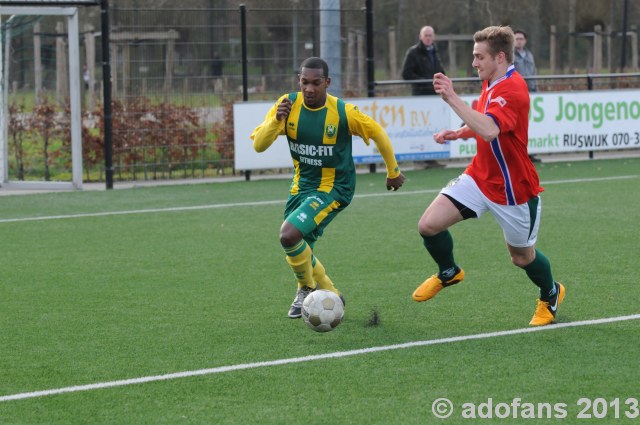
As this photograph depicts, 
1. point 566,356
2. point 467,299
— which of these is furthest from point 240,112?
point 566,356

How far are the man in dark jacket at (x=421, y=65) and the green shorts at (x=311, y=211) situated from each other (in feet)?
32.7

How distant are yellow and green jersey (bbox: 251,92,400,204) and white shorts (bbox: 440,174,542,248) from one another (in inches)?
22.0

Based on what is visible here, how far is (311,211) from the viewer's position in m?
7.21

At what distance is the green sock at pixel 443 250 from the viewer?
7.11 metres

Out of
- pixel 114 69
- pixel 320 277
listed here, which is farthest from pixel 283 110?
pixel 114 69

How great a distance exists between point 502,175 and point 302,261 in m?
1.42

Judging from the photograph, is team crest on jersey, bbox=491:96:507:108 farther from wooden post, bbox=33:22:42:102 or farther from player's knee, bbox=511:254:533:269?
wooden post, bbox=33:22:42:102

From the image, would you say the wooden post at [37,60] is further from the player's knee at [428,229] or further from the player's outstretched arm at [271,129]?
the player's knee at [428,229]

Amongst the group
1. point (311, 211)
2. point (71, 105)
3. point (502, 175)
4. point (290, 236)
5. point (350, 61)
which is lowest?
point (290, 236)

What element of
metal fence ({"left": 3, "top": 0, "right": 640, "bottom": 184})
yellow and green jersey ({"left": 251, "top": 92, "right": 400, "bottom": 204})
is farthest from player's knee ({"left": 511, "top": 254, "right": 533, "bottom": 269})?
metal fence ({"left": 3, "top": 0, "right": 640, "bottom": 184})

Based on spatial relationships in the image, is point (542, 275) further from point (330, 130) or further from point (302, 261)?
point (330, 130)

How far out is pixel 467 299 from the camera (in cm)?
782

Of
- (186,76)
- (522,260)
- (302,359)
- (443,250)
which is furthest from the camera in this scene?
(186,76)

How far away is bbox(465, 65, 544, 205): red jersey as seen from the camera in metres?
6.62
